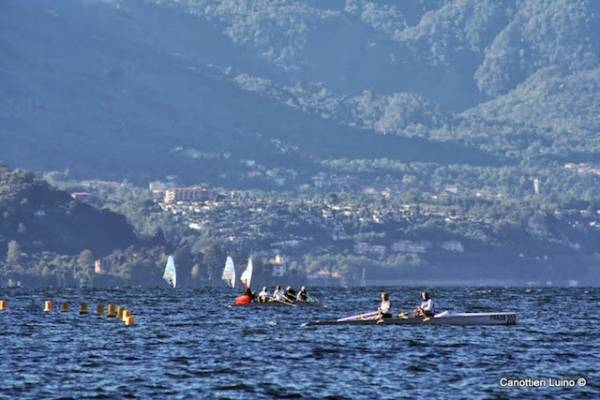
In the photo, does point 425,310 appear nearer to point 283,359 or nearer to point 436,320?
point 436,320

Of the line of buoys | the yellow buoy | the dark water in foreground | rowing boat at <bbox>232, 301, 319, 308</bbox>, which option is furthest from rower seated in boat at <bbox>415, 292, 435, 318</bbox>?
rowing boat at <bbox>232, 301, 319, 308</bbox>

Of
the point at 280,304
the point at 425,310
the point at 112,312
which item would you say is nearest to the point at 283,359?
the point at 425,310

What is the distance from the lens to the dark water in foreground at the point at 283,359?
354 ft

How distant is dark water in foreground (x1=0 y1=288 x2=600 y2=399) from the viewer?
4247 inches

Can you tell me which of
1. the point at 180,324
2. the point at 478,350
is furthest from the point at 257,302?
Answer: the point at 478,350

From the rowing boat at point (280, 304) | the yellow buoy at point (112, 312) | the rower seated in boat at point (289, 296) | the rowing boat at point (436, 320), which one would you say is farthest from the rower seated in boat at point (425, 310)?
the rower seated in boat at point (289, 296)

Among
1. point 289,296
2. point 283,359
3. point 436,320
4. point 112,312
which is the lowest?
point 283,359

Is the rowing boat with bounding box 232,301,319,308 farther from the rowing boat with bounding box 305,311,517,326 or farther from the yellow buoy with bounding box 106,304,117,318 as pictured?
the rowing boat with bounding box 305,311,517,326

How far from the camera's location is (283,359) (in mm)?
122688

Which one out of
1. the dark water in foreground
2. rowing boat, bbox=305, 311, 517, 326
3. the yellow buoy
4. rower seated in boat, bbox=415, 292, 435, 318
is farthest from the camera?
the yellow buoy

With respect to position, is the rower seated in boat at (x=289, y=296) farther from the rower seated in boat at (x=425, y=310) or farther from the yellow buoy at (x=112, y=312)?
the rower seated in boat at (x=425, y=310)

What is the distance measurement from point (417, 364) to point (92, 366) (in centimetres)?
1587

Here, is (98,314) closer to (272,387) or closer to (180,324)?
(180,324)

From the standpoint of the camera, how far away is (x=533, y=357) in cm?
12519
